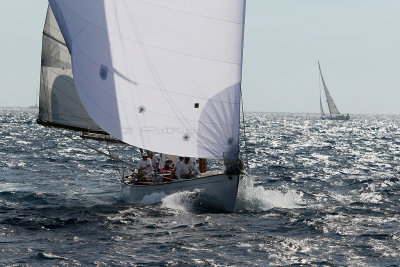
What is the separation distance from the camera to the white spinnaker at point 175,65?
53.5 feet

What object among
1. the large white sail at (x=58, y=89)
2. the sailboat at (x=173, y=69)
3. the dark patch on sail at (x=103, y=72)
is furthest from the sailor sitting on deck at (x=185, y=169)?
the dark patch on sail at (x=103, y=72)

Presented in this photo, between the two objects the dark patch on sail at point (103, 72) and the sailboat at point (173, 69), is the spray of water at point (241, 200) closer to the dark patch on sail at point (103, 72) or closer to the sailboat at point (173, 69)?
the sailboat at point (173, 69)

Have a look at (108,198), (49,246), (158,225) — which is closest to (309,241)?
(158,225)

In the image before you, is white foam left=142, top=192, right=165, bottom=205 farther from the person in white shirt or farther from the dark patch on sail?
the dark patch on sail

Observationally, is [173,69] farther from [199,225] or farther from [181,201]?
[199,225]

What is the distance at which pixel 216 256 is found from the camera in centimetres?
1259

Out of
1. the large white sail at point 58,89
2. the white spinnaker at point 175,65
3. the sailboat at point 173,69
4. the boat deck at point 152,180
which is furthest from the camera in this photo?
the large white sail at point 58,89

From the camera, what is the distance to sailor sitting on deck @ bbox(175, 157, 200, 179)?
742 inches

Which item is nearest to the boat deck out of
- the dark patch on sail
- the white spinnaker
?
the white spinnaker

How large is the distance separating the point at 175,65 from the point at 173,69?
13 centimetres

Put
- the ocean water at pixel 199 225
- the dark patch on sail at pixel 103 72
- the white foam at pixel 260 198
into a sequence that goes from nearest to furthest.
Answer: the ocean water at pixel 199 225 < the dark patch on sail at pixel 103 72 < the white foam at pixel 260 198

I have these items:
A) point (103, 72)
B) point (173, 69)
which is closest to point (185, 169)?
point (173, 69)

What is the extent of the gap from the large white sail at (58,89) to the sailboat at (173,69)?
3903mm

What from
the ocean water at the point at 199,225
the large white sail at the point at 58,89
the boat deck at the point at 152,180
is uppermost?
the large white sail at the point at 58,89
